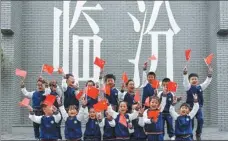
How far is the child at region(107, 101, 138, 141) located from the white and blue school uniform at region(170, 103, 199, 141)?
2.53ft

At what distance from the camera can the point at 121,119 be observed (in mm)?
9828

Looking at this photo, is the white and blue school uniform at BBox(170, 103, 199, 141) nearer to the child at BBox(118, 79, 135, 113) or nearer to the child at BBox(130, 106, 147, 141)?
the child at BBox(130, 106, 147, 141)

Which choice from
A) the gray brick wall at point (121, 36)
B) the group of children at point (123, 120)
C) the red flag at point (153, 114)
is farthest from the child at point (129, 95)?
the gray brick wall at point (121, 36)

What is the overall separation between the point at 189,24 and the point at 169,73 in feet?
4.97

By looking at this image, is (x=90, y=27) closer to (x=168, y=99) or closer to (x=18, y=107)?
(x=18, y=107)

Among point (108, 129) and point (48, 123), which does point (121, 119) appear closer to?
point (108, 129)

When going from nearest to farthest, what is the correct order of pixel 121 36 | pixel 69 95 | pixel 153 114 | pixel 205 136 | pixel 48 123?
pixel 153 114 < pixel 48 123 < pixel 69 95 < pixel 205 136 < pixel 121 36

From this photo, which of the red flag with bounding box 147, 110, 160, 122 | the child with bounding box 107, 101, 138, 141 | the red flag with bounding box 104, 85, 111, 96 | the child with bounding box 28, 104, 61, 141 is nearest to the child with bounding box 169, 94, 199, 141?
the red flag with bounding box 147, 110, 160, 122

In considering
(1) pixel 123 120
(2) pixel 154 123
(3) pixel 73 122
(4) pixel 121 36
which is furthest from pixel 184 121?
(4) pixel 121 36

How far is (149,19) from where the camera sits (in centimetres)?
1503

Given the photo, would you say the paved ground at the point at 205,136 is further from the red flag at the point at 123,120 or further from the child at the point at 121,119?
the red flag at the point at 123,120

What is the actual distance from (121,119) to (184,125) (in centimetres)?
117

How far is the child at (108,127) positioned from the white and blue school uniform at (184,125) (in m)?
1.14

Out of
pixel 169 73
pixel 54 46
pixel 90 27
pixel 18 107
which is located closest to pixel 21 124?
pixel 18 107
